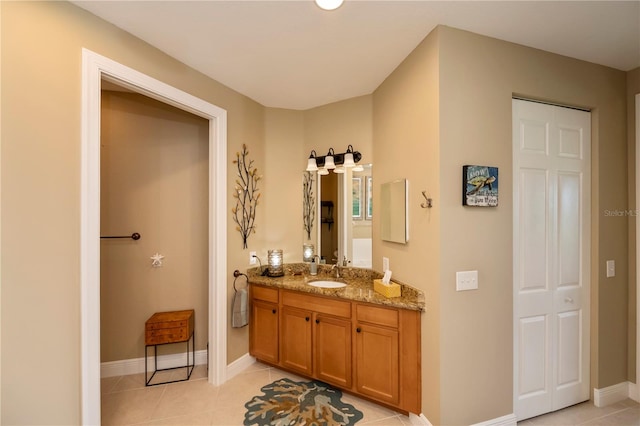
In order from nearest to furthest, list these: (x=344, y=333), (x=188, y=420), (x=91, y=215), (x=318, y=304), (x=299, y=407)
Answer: (x=91, y=215) → (x=188, y=420) → (x=299, y=407) → (x=344, y=333) → (x=318, y=304)

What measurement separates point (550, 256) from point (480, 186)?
90 cm

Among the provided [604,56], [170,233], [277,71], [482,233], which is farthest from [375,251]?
[604,56]

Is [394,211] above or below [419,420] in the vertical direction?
above

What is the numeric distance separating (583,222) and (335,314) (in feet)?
7.04

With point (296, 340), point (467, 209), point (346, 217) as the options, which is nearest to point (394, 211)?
point (467, 209)

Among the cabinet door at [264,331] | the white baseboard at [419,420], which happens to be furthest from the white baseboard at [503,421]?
the cabinet door at [264,331]

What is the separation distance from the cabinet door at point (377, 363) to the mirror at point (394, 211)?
744mm

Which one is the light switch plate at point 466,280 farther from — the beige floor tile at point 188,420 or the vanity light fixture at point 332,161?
the beige floor tile at point 188,420

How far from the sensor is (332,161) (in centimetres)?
282

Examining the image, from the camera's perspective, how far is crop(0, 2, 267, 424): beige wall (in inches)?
53.9

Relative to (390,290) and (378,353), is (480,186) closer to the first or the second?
(390,290)

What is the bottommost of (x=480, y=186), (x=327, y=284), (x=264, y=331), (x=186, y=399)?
(x=186, y=399)

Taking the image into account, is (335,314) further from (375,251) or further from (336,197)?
(336,197)

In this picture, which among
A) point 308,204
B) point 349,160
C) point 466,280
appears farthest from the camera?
point 308,204
